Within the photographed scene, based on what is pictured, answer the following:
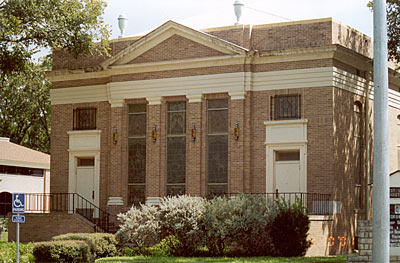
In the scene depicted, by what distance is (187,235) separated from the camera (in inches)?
997

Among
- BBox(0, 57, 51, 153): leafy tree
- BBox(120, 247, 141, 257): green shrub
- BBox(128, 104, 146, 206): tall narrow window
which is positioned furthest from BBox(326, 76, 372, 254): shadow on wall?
BBox(0, 57, 51, 153): leafy tree

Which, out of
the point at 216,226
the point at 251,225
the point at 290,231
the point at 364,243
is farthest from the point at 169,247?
the point at 364,243

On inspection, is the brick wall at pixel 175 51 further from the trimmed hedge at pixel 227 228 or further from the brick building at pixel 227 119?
the trimmed hedge at pixel 227 228

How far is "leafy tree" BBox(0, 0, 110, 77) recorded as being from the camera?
2861 centimetres

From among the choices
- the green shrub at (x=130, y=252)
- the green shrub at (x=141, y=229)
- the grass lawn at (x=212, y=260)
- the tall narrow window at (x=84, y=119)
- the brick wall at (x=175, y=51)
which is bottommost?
the green shrub at (x=130, y=252)

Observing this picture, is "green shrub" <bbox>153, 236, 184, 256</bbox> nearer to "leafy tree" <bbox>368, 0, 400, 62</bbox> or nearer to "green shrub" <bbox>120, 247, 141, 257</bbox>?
"green shrub" <bbox>120, 247, 141, 257</bbox>

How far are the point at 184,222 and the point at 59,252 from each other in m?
4.54

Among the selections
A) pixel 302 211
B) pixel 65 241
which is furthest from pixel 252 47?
pixel 65 241

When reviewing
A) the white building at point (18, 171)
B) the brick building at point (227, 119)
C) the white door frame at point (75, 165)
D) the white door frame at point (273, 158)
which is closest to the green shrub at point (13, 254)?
the brick building at point (227, 119)

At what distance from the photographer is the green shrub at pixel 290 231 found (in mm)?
24750

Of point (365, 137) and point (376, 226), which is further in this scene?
point (365, 137)

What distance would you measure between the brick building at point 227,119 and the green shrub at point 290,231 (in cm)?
201

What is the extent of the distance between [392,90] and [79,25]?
1490 cm

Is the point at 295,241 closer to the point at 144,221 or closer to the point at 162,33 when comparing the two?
the point at 144,221
